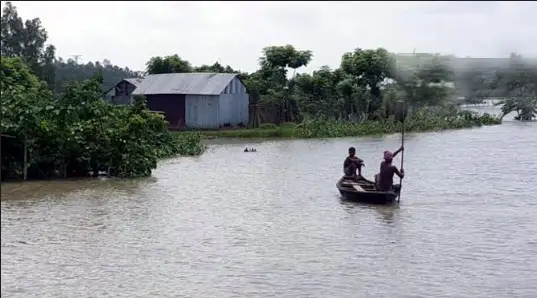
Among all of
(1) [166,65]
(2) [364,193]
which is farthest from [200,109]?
(2) [364,193]

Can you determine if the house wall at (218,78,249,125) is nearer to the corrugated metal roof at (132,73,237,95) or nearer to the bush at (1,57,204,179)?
the corrugated metal roof at (132,73,237,95)

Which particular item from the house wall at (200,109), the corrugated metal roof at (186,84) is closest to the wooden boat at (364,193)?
the corrugated metal roof at (186,84)

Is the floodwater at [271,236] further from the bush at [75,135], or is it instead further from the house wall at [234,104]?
the house wall at [234,104]

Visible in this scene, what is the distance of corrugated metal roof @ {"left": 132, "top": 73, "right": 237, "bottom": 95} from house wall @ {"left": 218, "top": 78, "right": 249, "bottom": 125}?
496 mm

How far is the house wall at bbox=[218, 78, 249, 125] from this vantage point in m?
31.8

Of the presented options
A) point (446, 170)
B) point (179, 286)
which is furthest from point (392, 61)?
point (446, 170)

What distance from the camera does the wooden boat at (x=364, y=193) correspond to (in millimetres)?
12242

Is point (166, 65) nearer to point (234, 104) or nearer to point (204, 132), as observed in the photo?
point (234, 104)

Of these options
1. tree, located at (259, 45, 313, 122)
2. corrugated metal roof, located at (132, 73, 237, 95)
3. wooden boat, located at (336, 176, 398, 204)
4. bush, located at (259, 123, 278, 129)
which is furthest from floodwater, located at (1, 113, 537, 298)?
tree, located at (259, 45, 313, 122)

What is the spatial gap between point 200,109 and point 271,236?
70.6 feet

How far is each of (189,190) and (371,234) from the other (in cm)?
588

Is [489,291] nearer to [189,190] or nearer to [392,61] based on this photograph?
[392,61]

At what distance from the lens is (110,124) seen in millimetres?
16547

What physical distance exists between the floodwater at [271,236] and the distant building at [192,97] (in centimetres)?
1306
